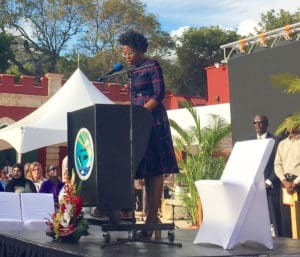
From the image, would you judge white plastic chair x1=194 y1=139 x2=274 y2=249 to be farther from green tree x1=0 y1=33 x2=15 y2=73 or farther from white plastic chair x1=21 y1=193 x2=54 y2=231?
green tree x1=0 y1=33 x2=15 y2=73

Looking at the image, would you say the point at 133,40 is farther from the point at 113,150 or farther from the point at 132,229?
the point at 132,229

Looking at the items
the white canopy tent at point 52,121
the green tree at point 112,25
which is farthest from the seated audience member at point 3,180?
the green tree at point 112,25

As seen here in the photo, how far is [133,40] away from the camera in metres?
4.79

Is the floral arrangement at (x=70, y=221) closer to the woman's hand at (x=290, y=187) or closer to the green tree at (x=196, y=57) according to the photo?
the woman's hand at (x=290, y=187)

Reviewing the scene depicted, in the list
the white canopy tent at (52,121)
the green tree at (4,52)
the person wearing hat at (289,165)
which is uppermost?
the green tree at (4,52)

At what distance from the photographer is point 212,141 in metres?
11.2

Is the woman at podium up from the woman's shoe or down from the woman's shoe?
up

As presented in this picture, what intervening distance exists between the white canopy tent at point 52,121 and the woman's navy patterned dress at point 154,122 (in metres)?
6.59

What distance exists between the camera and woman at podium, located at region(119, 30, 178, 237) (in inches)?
185

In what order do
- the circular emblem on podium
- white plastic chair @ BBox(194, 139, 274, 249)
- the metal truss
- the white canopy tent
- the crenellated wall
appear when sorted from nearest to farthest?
white plastic chair @ BBox(194, 139, 274, 249) → the circular emblem on podium → the white canopy tent → the metal truss → the crenellated wall

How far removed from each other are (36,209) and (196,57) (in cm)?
3874

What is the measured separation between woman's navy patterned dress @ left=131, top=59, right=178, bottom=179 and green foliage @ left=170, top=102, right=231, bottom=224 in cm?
581

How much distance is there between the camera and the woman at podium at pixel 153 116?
471cm

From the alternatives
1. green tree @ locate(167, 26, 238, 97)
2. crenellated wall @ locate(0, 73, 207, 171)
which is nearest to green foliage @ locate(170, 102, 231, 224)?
crenellated wall @ locate(0, 73, 207, 171)
